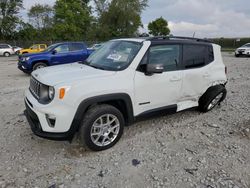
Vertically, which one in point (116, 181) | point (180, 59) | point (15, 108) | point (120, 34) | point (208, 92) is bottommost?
point (116, 181)

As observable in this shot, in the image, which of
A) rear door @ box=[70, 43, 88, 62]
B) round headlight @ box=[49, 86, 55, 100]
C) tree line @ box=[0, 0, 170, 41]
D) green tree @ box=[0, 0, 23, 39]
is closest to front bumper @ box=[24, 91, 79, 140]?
round headlight @ box=[49, 86, 55, 100]

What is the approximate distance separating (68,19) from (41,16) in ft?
28.5

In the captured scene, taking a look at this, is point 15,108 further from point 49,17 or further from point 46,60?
point 49,17

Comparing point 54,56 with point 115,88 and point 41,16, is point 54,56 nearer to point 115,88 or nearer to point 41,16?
point 115,88

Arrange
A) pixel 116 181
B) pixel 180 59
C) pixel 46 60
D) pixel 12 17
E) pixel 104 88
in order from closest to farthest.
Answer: pixel 116 181, pixel 104 88, pixel 180 59, pixel 46 60, pixel 12 17

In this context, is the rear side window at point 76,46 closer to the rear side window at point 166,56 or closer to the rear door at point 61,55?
the rear door at point 61,55

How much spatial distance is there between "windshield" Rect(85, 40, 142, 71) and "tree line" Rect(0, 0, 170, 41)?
34.2 m

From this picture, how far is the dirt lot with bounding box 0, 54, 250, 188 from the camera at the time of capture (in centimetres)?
257

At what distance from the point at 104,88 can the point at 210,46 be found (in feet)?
8.87

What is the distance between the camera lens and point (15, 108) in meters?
4.88

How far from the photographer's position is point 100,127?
3098mm

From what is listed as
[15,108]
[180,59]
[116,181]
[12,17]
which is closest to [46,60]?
[15,108]

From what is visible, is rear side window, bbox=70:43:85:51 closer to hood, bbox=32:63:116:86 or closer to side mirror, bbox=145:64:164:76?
hood, bbox=32:63:116:86

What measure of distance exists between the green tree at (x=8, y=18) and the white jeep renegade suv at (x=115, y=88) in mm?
43684
